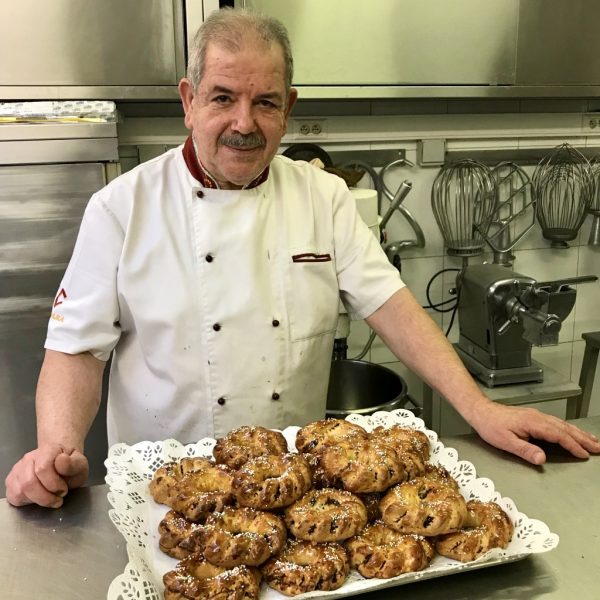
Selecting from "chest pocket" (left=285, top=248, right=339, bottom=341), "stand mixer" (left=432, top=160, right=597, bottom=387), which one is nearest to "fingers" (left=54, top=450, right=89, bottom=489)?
"chest pocket" (left=285, top=248, right=339, bottom=341)

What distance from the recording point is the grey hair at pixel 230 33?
124 cm

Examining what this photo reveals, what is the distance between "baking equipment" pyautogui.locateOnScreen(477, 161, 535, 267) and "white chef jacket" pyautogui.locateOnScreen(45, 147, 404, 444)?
127cm

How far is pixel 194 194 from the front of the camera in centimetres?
141

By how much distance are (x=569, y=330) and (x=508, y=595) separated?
2292 mm

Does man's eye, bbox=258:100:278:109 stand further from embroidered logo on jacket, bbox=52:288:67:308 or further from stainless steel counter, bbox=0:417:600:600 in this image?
stainless steel counter, bbox=0:417:600:600

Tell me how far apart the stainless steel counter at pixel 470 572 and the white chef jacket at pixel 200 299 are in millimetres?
353

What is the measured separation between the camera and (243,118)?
1257 mm

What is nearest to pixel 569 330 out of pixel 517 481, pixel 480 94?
pixel 480 94

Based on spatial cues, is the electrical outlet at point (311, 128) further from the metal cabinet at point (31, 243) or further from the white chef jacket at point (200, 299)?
the white chef jacket at point (200, 299)

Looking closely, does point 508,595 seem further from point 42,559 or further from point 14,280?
point 14,280

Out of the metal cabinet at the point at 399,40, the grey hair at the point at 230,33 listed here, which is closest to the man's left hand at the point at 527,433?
the grey hair at the point at 230,33

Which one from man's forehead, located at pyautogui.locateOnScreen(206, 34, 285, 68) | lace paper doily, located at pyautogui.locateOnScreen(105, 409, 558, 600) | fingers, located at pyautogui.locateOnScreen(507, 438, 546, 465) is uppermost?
man's forehead, located at pyautogui.locateOnScreen(206, 34, 285, 68)

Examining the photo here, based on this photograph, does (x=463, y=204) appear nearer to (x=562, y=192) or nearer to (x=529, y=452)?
(x=562, y=192)

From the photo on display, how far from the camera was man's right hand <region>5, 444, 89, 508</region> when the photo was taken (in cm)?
101
